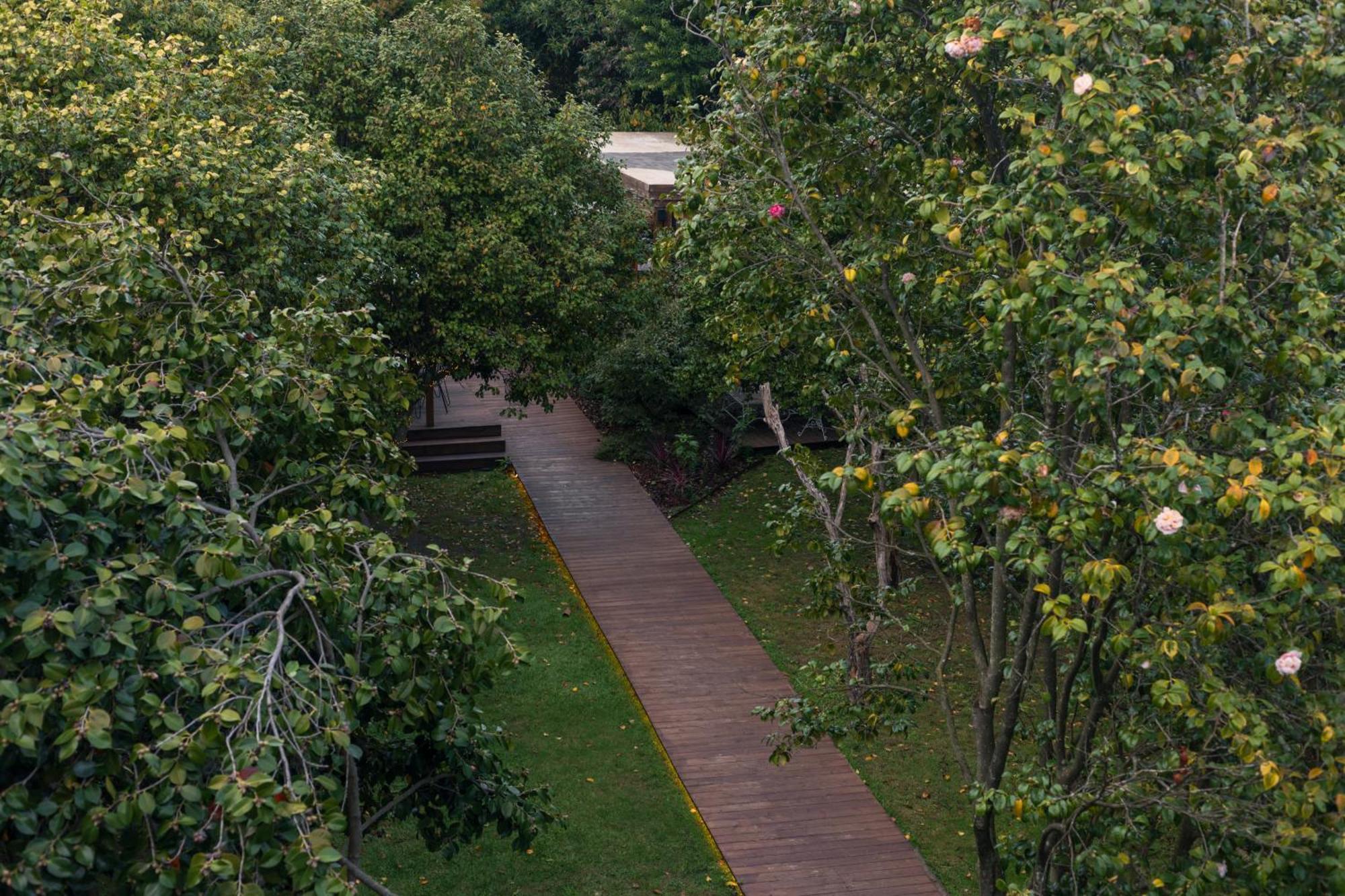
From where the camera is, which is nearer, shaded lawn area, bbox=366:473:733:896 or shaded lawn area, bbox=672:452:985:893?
shaded lawn area, bbox=366:473:733:896

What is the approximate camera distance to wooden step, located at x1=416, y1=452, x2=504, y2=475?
72.4 feet

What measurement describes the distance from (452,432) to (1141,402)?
17480mm

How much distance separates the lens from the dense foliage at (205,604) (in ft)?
15.1

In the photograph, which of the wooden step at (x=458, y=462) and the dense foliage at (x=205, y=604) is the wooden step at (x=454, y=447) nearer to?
the wooden step at (x=458, y=462)

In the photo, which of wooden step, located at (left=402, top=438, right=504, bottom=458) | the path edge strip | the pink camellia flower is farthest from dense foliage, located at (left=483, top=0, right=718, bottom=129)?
the pink camellia flower

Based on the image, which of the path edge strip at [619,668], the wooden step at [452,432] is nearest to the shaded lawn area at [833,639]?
the path edge strip at [619,668]

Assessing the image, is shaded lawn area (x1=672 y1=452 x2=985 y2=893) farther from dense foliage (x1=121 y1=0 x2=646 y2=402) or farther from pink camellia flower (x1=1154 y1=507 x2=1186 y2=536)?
pink camellia flower (x1=1154 y1=507 x2=1186 y2=536)

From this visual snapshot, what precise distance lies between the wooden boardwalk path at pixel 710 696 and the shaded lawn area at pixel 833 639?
20 centimetres

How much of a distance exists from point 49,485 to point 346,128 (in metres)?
14.5

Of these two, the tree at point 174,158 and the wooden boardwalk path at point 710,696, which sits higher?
the tree at point 174,158

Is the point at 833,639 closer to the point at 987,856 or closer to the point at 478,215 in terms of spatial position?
the point at 478,215

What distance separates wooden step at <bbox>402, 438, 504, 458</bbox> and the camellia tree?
14870mm

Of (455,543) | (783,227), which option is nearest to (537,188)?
(455,543)

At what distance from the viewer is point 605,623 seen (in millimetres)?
16391
